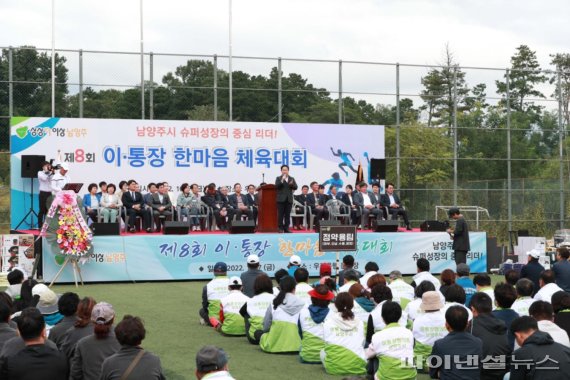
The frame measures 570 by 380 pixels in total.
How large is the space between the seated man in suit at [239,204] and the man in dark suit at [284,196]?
85 centimetres

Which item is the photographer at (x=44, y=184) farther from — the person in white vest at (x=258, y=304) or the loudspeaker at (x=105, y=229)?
the person in white vest at (x=258, y=304)

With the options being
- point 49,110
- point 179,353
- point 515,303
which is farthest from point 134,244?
point 515,303

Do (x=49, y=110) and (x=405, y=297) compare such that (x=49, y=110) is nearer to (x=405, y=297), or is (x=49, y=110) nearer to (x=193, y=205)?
(x=193, y=205)

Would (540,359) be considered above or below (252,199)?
below

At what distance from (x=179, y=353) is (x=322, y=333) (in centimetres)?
177

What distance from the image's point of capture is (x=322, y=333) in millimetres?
8883

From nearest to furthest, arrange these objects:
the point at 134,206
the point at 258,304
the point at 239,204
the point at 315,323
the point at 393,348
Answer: the point at 393,348
the point at 315,323
the point at 258,304
the point at 134,206
the point at 239,204

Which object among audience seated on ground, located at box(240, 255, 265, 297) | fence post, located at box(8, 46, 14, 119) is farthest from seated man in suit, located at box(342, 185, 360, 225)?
audience seated on ground, located at box(240, 255, 265, 297)

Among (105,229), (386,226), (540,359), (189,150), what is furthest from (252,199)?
(540,359)

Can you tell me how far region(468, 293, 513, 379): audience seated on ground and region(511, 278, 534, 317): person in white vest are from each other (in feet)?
3.27

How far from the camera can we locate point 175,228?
17.2m

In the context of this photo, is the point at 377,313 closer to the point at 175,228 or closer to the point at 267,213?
the point at 175,228

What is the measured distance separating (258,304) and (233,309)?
2.63ft

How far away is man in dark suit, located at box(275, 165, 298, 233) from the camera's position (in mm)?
18547
